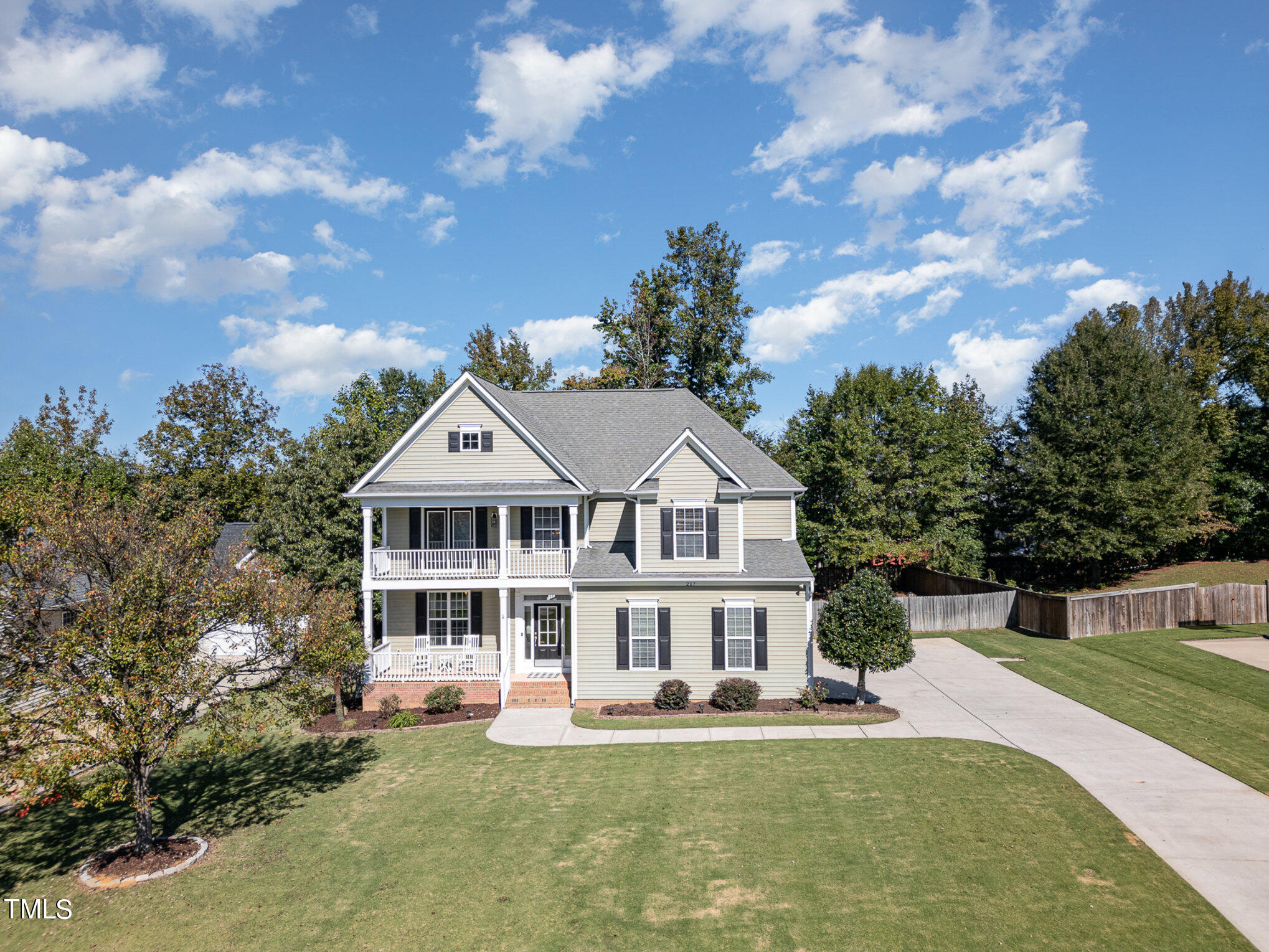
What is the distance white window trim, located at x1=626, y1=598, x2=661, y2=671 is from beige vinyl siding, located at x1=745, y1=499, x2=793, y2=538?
441 cm

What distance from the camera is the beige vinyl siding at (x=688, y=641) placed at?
2053cm

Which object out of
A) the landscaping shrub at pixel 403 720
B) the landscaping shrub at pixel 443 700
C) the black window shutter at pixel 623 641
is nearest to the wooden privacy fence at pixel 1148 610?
the black window shutter at pixel 623 641

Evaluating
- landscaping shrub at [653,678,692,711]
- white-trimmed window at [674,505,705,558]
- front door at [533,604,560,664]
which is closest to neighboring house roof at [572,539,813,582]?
white-trimmed window at [674,505,705,558]

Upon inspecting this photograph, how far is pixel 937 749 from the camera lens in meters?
16.1

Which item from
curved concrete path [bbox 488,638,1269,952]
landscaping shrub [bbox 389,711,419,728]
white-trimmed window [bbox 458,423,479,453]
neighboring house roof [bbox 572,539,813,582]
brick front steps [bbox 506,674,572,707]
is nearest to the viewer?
curved concrete path [bbox 488,638,1269,952]

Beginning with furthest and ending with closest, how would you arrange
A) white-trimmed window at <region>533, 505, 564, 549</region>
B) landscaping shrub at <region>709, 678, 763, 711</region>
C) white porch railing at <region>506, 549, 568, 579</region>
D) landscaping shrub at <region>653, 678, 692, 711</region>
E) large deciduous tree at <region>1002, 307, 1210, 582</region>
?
large deciduous tree at <region>1002, 307, 1210, 582</region>
white-trimmed window at <region>533, 505, 564, 549</region>
white porch railing at <region>506, 549, 568, 579</region>
landscaping shrub at <region>653, 678, 692, 711</region>
landscaping shrub at <region>709, 678, 763, 711</region>

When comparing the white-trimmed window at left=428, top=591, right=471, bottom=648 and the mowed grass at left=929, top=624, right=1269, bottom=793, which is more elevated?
the white-trimmed window at left=428, top=591, right=471, bottom=648

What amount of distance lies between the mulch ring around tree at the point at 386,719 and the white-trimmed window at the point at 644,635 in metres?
4.38

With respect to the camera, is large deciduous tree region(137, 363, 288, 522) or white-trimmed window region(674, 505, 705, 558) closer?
white-trimmed window region(674, 505, 705, 558)

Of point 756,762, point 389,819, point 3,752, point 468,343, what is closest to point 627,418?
point 756,762

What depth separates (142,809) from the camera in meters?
11.8

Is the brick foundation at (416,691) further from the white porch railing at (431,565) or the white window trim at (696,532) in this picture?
the white window trim at (696,532)

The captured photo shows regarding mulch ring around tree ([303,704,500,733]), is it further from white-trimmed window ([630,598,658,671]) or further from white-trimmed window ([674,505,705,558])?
white-trimmed window ([674,505,705,558])

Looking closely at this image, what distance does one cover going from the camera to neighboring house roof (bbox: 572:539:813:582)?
20.5 metres
